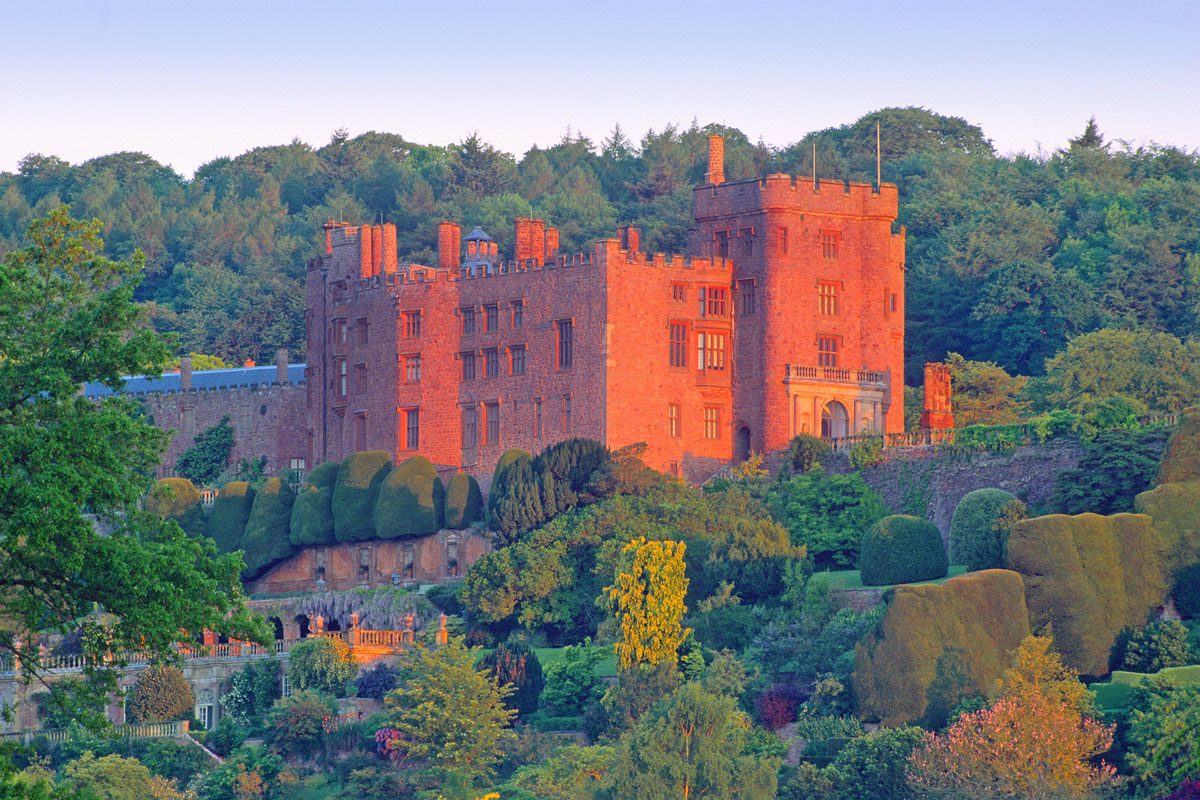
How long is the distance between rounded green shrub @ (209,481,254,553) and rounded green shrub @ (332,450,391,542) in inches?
152

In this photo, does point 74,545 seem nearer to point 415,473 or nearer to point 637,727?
point 637,727

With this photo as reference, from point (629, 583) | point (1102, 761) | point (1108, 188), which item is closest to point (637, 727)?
point (629, 583)

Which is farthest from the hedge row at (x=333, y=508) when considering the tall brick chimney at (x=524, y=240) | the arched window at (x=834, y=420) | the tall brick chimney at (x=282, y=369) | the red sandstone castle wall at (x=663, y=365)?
Answer: the arched window at (x=834, y=420)

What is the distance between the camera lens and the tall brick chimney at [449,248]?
75250mm

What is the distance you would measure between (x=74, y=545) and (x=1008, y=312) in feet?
207

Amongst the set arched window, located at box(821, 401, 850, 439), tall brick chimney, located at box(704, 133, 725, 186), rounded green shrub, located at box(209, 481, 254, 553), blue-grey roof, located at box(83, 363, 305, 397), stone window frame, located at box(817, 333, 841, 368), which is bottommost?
rounded green shrub, located at box(209, 481, 254, 553)

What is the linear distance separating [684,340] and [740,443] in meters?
3.94

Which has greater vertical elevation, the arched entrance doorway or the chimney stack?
the chimney stack

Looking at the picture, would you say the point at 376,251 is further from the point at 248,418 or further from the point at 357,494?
the point at 357,494

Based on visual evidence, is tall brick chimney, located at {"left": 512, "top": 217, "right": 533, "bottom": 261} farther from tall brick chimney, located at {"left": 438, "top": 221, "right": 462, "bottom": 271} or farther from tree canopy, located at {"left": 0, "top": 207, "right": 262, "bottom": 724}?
tree canopy, located at {"left": 0, "top": 207, "right": 262, "bottom": 724}

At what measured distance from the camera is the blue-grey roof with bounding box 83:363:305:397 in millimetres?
84438

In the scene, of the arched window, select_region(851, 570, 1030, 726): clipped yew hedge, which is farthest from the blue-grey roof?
select_region(851, 570, 1030, 726): clipped yew hedge

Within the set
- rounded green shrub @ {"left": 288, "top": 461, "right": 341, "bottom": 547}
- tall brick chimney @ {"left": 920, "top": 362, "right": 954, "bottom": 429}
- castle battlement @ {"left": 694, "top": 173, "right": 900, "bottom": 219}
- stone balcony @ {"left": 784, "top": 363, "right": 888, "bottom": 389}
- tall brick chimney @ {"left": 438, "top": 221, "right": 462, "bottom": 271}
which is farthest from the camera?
tall brick chimney @ {"left": 438, "top": 221, "right": 462, "bottom": 271}

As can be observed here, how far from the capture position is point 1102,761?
153 ft
